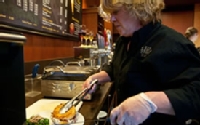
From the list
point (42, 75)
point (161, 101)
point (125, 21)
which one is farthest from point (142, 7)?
point (42, 75)

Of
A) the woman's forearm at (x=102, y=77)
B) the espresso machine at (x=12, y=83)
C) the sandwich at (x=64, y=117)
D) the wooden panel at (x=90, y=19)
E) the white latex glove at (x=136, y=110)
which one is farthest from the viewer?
the wooden panel at (x=90, y=19)

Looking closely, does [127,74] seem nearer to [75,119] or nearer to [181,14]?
[75,119]

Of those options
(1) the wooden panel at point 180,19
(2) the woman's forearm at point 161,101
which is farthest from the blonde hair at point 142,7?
(1) the wooden panel at point 180,19

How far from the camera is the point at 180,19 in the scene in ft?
20.9

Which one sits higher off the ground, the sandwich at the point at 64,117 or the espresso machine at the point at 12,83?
the espresso machine at the point at 12,83

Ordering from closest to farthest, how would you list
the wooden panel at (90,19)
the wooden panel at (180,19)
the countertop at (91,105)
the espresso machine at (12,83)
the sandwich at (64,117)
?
the espresso machine at (12,83) < the sandwich at (64,117) < the countertop at (91,105) < the wooden panel at (90,19) < the wooden panel at (180,19)

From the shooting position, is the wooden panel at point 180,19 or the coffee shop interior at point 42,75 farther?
the wooden panel at point 180,19

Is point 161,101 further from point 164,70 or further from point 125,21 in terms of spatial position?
point 125,21

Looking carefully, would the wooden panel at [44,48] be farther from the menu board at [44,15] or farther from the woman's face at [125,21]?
the woman's face at [125,21]

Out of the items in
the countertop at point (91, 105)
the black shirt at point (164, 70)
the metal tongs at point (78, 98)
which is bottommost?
the countertop at point (91, 105)

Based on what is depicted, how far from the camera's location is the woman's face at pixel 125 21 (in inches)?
35.5

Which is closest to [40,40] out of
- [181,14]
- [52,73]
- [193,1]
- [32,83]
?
[32,83]

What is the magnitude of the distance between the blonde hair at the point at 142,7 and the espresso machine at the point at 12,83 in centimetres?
52

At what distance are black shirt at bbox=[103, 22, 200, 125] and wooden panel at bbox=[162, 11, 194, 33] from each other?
5823 millimetres
